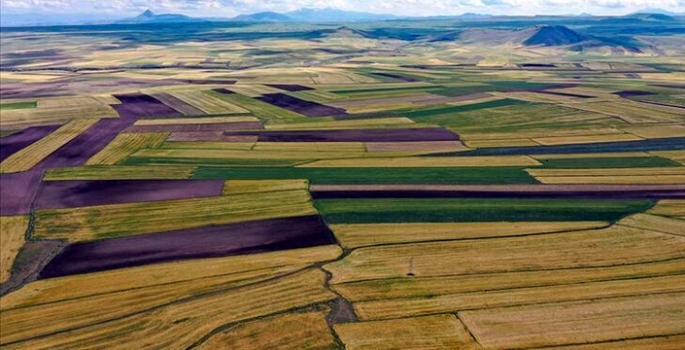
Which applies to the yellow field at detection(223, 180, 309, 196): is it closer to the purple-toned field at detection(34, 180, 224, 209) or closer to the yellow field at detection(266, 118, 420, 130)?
the purple-toned field at detection(34, 180, 224, 209)

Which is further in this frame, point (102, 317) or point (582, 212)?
point (582, 212)

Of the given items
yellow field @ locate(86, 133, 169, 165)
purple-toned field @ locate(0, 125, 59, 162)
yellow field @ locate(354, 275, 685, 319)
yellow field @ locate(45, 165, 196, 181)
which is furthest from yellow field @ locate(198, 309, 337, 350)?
purple-toned field @ locate(0, 125, 59, 162)

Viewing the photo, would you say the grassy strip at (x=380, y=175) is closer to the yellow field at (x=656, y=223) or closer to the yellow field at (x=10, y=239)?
the yellow field at (x=656, y=223)

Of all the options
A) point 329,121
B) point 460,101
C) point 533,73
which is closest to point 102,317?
point 329,121

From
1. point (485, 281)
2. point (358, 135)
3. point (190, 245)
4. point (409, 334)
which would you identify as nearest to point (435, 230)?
point (485, 281)

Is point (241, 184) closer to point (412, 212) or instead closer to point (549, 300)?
point (412, 212)

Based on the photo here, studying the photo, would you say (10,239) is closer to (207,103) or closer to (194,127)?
(194,127)
